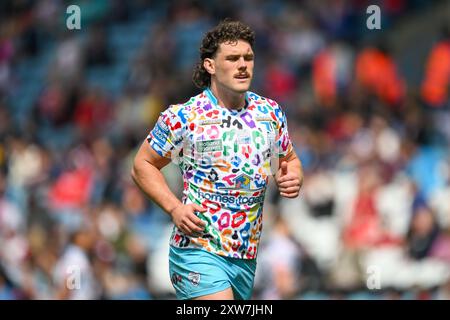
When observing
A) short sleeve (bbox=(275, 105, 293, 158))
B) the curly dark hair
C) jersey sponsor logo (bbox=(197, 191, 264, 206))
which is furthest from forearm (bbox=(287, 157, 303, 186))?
the curly dark hair

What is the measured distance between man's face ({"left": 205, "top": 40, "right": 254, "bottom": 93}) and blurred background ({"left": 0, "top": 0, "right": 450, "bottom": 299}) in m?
4.62

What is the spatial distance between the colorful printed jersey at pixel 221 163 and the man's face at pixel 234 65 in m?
0.18

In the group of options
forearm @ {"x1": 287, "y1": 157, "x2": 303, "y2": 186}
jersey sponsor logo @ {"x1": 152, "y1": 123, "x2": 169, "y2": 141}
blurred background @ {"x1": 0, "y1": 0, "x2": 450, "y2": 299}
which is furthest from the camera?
blurred background @ {"x1": 0, "y1": 0, "x2": 450, "y2": 299}

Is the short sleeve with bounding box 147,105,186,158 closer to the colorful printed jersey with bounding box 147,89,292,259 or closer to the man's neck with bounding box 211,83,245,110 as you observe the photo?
the colorful printed jersey with bounding box 147,89,292,259

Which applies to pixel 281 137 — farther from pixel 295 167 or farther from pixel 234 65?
pixel 234 65

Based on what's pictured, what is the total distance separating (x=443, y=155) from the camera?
1444cm

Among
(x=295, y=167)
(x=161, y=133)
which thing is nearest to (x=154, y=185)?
(x=161, y=133)

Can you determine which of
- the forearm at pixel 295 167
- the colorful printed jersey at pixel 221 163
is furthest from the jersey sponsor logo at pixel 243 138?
the forearm at pixel 295 167

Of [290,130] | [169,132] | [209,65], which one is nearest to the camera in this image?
[169,132]

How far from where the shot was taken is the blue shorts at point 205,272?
7.52 metres

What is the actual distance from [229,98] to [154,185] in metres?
0.73

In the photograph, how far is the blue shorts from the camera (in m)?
7.52

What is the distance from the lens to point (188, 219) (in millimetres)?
7332

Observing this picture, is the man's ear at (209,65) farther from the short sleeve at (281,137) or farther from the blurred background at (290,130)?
the blurred background at (290,130)
